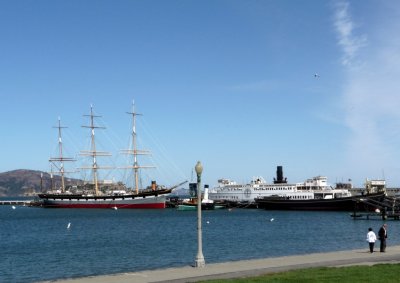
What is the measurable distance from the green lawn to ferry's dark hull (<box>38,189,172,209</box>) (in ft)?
372

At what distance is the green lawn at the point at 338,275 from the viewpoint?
17.8 metres

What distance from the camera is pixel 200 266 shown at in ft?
77.2

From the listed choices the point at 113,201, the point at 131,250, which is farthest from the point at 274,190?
the point at 131,250

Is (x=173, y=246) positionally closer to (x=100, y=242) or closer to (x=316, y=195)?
(x=100, y=242)

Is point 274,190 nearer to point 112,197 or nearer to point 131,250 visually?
point 112,197

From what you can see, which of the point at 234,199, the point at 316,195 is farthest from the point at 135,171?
the point at 316,195

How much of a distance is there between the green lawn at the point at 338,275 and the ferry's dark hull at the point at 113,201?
11326 centimetres

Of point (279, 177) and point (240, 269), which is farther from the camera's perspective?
point (279, 177)

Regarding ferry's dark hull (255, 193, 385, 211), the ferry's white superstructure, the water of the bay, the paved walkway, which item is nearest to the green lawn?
the paved walkway

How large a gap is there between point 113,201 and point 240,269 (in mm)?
120045

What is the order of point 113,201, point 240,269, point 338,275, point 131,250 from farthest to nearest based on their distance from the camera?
point 113,201, point 131,250, point 240,269, point 338,275

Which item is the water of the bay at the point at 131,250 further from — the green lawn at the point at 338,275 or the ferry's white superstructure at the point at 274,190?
the ferry's white superstructure at the point at 274,190

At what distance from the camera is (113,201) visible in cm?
13962

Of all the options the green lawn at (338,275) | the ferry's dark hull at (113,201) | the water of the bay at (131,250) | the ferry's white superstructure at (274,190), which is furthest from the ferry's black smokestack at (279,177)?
the green lawn at (338,275)
